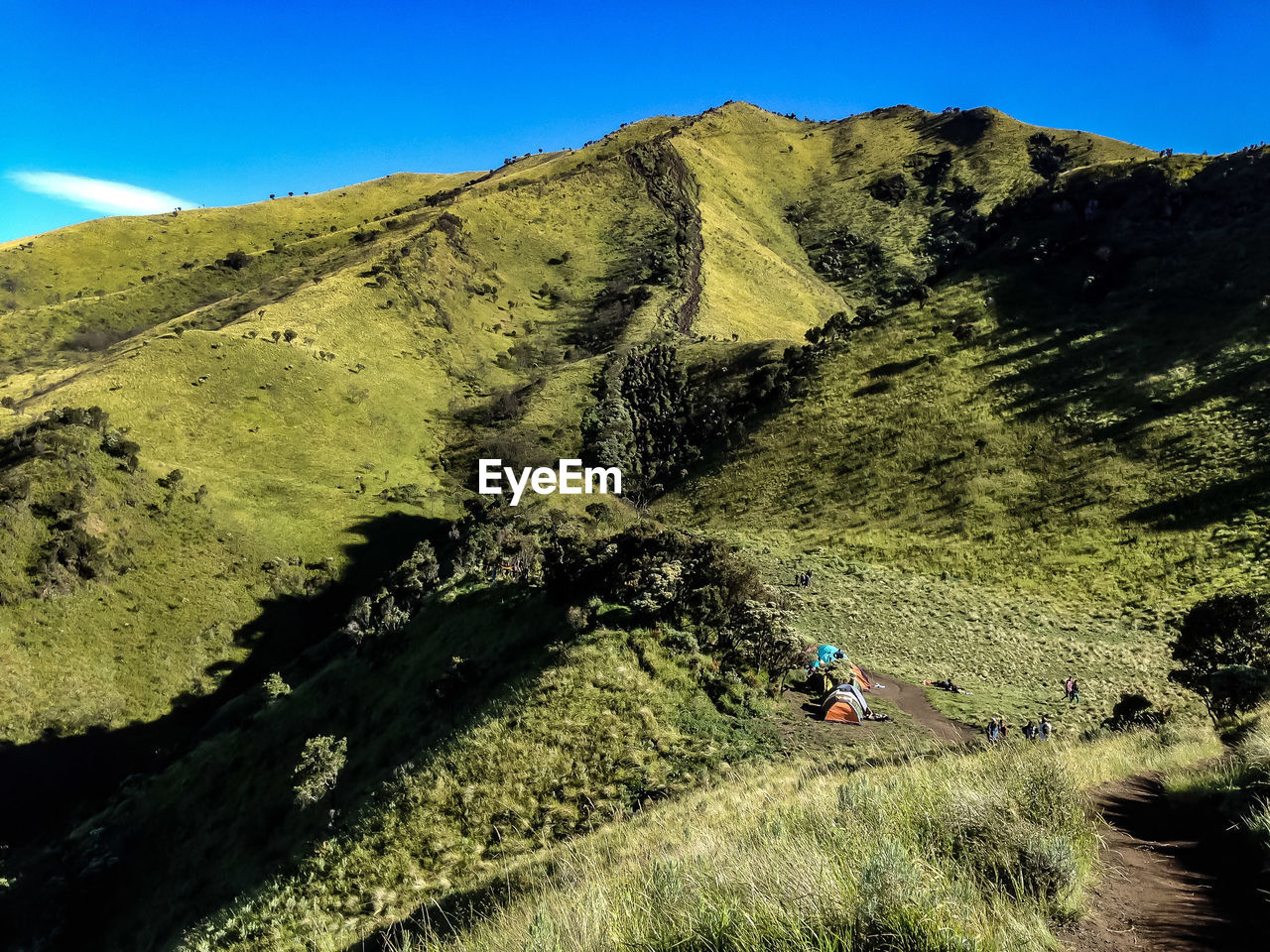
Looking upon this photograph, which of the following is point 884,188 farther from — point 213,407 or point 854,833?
point 854,833

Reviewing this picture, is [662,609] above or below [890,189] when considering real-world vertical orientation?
below

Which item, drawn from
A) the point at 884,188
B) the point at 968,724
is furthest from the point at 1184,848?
the point at 884,188

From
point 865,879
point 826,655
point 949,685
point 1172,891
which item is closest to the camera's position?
point 865,879

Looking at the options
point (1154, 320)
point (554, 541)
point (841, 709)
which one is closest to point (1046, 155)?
point (1154, 320)

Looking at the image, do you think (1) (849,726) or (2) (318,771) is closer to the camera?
(1) (849,726)

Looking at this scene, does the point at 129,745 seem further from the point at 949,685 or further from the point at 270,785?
the point at 949,685

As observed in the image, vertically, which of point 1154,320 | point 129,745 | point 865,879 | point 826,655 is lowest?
point 129,745
